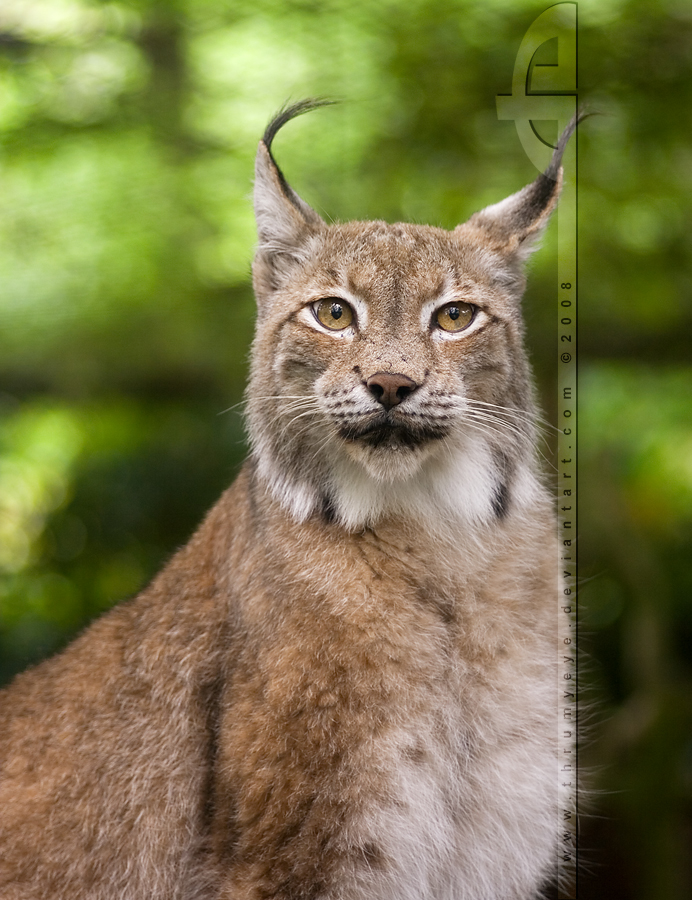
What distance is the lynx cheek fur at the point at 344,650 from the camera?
6.63ft

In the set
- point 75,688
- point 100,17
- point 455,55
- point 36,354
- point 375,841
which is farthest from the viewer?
point 36,354

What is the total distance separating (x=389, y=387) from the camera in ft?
6.15

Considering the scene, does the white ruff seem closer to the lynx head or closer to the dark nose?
the lynx head

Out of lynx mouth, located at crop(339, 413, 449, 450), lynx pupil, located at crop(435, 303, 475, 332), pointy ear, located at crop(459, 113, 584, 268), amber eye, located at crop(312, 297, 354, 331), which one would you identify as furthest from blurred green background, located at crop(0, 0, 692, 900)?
lynx mouth, located at crop(339, 413, 449, 450)

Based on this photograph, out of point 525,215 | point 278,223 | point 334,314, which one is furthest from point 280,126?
point 525,215

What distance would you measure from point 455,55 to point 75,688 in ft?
9.10

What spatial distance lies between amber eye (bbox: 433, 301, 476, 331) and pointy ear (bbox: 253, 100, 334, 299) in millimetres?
369

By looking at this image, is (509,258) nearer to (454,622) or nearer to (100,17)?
(454,622)

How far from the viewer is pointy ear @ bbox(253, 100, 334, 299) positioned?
86.0 inches

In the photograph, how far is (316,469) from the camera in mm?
2156

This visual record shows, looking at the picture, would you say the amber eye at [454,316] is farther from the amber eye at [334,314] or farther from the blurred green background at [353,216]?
the blurred green background at [353,216]

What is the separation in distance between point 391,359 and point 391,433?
0.15 metres

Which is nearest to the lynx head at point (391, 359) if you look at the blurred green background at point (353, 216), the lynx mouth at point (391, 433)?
the lynx mouth at point (391, 433)

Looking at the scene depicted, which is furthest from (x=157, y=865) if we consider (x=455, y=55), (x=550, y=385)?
(x=455, y=55)
